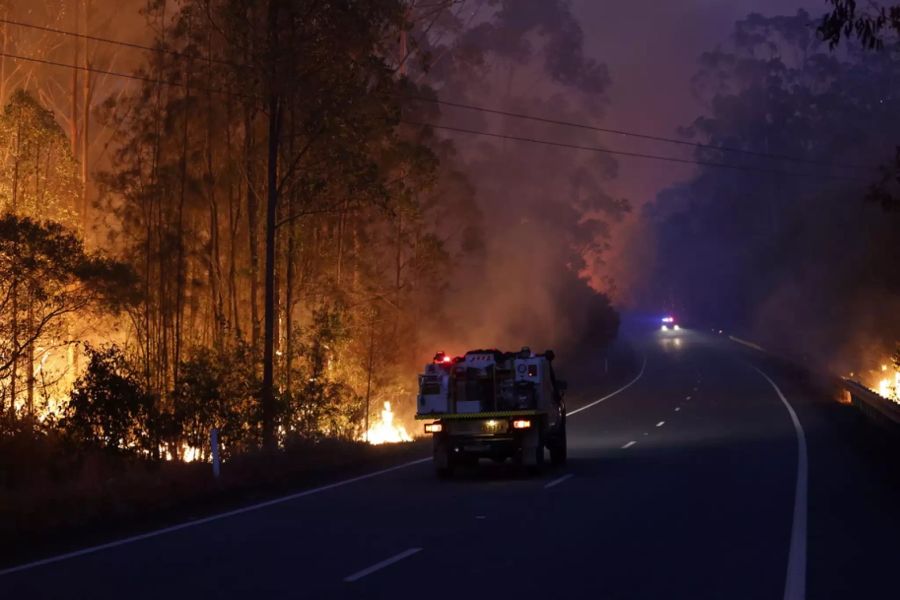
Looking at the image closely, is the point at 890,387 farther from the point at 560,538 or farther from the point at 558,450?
the point at 560,538

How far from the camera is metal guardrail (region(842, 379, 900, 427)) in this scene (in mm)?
31444

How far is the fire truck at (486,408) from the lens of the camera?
76.5ft

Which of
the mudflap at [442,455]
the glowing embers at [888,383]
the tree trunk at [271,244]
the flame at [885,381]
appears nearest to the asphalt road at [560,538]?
the mudflap at [442,455]

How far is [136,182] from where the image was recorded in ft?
114

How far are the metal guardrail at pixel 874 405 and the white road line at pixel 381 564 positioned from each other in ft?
64.6

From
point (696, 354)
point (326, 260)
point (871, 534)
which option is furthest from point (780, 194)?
point (871, 534)

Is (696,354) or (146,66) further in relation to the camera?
(696,354)

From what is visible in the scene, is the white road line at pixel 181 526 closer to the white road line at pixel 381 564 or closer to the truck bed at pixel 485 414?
the truck bed at pixel 485 414

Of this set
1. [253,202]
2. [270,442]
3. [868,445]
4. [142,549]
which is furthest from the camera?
[253,202]

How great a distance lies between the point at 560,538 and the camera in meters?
14.5

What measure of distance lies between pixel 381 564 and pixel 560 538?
2.74 m

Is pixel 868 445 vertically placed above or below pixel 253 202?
below

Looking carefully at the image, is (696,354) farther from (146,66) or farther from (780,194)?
(146,66)

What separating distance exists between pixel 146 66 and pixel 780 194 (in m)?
78.8
